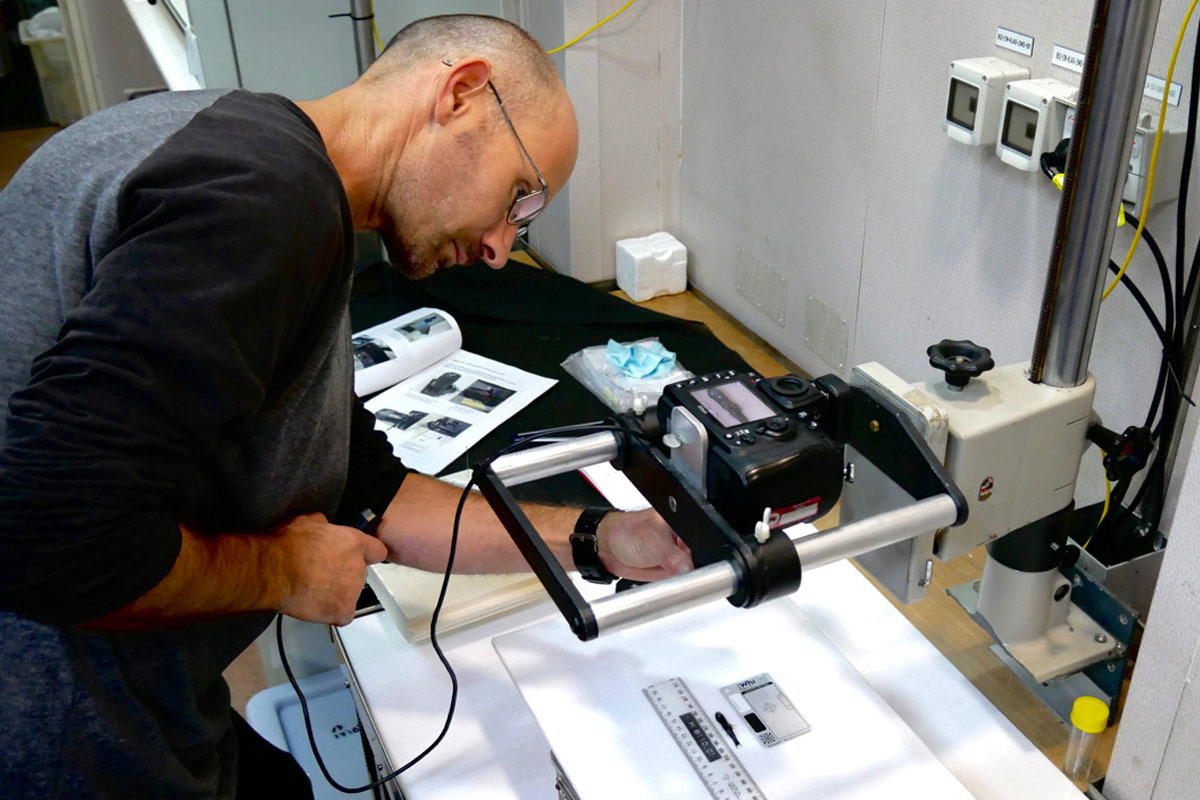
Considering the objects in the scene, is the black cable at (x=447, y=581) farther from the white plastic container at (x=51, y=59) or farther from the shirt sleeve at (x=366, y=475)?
the white plastic container at (x=51, y=59)

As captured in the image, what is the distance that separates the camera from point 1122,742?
96 centimetres

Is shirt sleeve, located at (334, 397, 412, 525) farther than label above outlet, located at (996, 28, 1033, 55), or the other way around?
label above outlet, located at (996, 28, 1033, 55)

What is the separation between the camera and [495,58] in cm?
108

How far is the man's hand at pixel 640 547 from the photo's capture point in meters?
1.06

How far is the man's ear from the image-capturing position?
3.39 ft

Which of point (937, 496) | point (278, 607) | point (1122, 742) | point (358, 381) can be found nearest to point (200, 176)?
point (278, 607)

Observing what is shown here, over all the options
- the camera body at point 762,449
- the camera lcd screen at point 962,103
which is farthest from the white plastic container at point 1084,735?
the camera lcd screen at point 962,103

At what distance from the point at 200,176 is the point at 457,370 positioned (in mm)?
1632

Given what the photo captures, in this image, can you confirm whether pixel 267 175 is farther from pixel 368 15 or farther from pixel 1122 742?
pixel 368 15

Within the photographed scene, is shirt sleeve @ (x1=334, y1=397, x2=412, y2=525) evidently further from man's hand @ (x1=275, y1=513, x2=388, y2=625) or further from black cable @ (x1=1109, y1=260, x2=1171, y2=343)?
black cable @ (x1=1109, y1=260, x2=1171, y2=343)

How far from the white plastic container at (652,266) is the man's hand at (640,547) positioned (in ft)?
5.80

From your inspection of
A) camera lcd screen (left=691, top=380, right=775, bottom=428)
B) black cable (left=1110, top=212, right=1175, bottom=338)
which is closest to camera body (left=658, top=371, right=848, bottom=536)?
camera lcd screen (left=691, top=380, right=775, bottom=428)

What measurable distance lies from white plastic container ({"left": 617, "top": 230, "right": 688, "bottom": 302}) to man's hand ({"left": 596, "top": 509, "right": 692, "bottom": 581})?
69.6 inches

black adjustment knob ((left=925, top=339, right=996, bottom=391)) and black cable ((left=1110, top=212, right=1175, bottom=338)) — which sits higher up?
black adjustment knob ((left=925, top=339, right=996, bottom=391))
